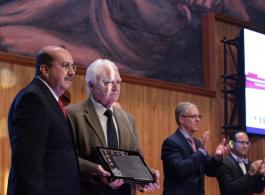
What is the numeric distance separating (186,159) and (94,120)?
1555mm

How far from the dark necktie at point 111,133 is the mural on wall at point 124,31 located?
8.98 feet

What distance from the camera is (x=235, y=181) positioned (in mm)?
5555

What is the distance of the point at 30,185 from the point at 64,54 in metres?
0.85

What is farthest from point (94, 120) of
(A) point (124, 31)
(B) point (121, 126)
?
(A) point (124, 31)

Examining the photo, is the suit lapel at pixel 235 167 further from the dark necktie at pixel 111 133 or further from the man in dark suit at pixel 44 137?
the man in dark suit at pixel 44 137

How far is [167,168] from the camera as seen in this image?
488cm

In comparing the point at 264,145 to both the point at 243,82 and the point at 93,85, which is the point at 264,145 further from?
the point at 93,85

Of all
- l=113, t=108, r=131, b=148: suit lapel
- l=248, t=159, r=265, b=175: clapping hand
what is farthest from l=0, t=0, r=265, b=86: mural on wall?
l=113, t=108, r=131, b=148: suit lapel

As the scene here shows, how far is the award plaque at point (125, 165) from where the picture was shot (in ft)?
10.2

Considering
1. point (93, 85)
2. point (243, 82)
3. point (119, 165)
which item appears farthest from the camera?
point (243, 82)

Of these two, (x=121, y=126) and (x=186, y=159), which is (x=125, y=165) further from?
(x=186, y=159)

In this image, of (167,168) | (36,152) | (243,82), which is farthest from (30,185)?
(243,82)

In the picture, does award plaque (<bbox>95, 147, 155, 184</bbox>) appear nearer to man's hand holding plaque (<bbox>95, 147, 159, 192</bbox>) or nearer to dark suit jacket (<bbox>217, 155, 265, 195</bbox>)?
man's hand holding plaque (<bbox>95, 147, 159, 192</bbox>)

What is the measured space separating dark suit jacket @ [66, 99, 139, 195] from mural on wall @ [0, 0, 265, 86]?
8.83ft
